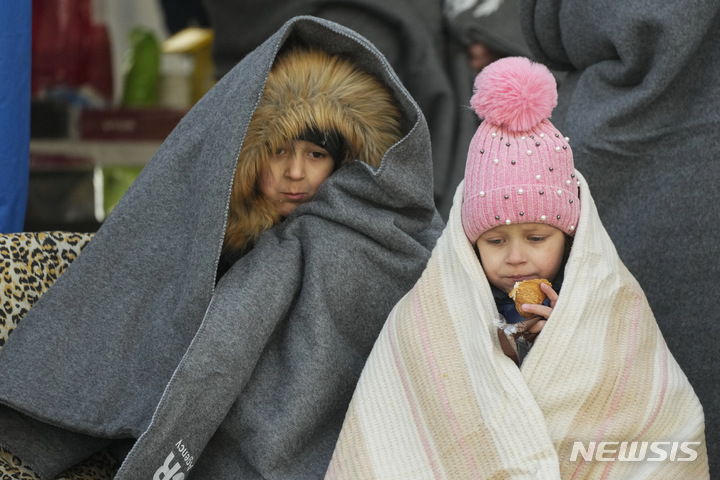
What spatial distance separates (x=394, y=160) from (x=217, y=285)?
432 millimetres

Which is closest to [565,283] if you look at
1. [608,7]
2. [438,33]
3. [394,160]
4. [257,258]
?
[394,160]

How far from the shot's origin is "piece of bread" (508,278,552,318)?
5.19 feet

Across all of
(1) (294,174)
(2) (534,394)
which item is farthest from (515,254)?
(1) (294,174)

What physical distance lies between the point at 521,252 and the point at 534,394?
0.27 m

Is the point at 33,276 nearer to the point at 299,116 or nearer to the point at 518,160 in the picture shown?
the point at 299,116

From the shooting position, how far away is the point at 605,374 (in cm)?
153

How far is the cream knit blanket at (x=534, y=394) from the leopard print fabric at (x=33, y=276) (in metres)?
0.59

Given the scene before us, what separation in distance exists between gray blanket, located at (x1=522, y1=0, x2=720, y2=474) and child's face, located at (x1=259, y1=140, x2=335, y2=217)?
629mm

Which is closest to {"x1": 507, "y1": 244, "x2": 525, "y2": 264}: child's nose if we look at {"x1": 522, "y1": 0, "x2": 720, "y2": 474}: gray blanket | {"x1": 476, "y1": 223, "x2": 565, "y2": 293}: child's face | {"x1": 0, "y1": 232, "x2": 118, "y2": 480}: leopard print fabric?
{"x1": 476, "y1": 223, "x2": 565, "y2": 293}: child's face

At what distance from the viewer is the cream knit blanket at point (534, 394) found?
1.50 meters

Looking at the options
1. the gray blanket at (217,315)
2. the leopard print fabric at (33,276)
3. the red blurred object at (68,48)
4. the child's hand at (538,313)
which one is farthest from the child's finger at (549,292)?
the red blurred object at (68,48)

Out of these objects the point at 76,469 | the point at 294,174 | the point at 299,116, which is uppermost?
the point at 299,116

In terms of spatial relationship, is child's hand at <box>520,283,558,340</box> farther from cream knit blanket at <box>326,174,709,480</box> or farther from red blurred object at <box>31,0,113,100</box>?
red blurred object at <box>31,0,113,100</box>

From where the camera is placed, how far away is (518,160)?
1.65 meters
